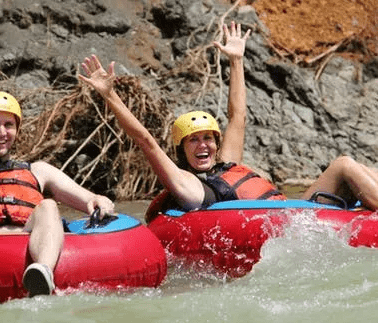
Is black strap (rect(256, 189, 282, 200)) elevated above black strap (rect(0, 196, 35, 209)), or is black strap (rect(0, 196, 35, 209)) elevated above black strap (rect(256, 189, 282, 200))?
black strap (rect(0, 196, 35, 209))

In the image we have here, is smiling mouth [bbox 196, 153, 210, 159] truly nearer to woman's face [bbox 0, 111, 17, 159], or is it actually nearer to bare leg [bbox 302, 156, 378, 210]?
bare leg [bbox 302, 156, 378, 210]

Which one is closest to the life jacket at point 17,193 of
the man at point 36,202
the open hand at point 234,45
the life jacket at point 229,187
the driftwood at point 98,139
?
the man at point 36,202

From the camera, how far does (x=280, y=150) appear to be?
34.5ft

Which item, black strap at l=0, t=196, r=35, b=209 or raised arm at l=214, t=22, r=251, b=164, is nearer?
black strap at l=0, t=196, r=35, b=209

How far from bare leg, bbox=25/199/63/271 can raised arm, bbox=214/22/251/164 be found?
2.31 meters

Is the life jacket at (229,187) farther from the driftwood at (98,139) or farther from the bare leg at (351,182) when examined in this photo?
the driftwood at (98,139)

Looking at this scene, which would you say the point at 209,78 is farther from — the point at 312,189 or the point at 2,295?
the point at 2,295

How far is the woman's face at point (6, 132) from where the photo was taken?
4.87 m

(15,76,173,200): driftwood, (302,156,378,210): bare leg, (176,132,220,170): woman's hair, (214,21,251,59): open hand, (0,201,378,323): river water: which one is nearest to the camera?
(0,201,378,323): river water

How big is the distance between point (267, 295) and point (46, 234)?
1.18 m

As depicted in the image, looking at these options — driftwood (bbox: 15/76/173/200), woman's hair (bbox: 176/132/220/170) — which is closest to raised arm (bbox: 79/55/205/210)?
woman's hair (bbox: 176/132/220/170)

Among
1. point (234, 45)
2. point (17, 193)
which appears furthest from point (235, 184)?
point (17, 193)

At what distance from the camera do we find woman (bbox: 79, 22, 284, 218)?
538 centimetres

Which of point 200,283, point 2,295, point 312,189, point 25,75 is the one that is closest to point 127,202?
point 25,75
